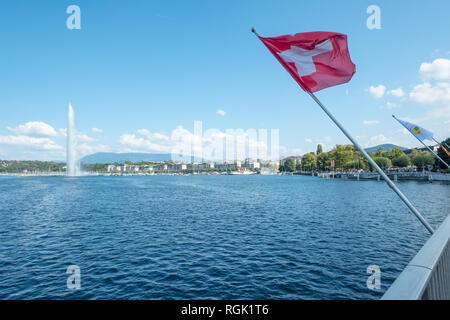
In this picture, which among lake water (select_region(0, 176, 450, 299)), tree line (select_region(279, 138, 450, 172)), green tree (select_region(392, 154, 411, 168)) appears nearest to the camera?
lake water (select_region(0, 176, 450, 299))

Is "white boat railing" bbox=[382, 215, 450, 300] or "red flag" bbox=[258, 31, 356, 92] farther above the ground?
"red flag" bbox=[258, 31, 356, 92]

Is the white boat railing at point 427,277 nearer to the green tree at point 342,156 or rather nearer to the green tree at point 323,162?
the green tree at point 342,156

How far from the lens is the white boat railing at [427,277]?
Answer: 8.78 ft

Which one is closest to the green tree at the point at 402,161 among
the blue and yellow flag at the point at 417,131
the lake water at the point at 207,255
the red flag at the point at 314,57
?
the lake water at the point at 207,255

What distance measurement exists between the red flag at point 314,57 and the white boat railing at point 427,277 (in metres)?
4.89

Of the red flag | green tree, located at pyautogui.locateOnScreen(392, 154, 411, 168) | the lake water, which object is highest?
the red flag

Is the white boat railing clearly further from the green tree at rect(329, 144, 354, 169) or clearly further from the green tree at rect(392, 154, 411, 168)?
the green tree at rect(329, 144, 354, 169)

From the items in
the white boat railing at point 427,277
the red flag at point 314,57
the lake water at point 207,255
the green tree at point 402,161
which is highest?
the red flag at point 314,57

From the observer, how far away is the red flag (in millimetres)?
7469

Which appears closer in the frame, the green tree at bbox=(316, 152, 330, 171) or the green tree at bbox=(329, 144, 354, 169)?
the green tree at bbox=(329, 144, 354, 169)

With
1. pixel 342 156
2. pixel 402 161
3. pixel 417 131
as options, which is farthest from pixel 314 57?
pixel 342 156

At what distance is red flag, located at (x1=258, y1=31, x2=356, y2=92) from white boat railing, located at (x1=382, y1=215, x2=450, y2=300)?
4887 mm

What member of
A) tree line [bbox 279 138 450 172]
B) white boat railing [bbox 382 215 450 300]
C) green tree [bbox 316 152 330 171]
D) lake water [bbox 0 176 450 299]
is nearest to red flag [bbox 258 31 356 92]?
white boat railing [bbox 382 215 450 300]
